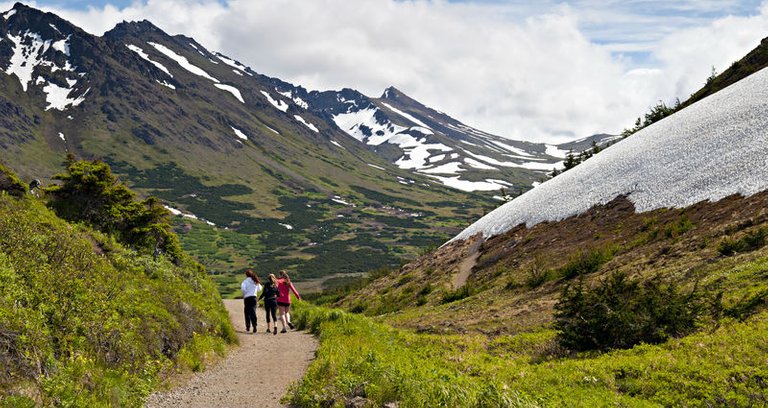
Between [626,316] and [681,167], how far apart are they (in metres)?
20.3

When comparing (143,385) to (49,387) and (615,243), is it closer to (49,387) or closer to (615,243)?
(49,387)

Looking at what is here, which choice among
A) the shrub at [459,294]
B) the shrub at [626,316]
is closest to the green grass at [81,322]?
the shrub at [626,316]

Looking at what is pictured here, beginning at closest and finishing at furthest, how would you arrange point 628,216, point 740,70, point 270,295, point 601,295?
1. point 601,295
2. point 270,295
3. point 628,216
4. point 740,70

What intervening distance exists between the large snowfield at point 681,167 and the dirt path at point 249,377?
70.5ft

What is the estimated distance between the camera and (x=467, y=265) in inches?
1394

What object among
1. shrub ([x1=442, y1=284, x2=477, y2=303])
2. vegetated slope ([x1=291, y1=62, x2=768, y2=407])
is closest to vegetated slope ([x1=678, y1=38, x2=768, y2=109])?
vegetated slope ([x1=291, y1=62, x2=768, y2=407])

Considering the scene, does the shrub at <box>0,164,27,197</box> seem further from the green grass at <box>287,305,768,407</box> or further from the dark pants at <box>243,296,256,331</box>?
the green grass at <box>287,305,768,407</box>

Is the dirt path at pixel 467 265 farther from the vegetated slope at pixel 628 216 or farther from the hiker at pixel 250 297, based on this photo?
the hiker at pixel 250 297

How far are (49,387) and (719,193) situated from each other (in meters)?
27.4

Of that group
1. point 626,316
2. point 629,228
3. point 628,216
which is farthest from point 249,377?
point 628,216

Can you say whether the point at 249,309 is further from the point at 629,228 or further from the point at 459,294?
the point at 629,228

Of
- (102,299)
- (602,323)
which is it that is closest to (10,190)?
(102,299)

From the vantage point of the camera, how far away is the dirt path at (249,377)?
9.98 m

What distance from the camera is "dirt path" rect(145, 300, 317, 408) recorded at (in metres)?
9.98
